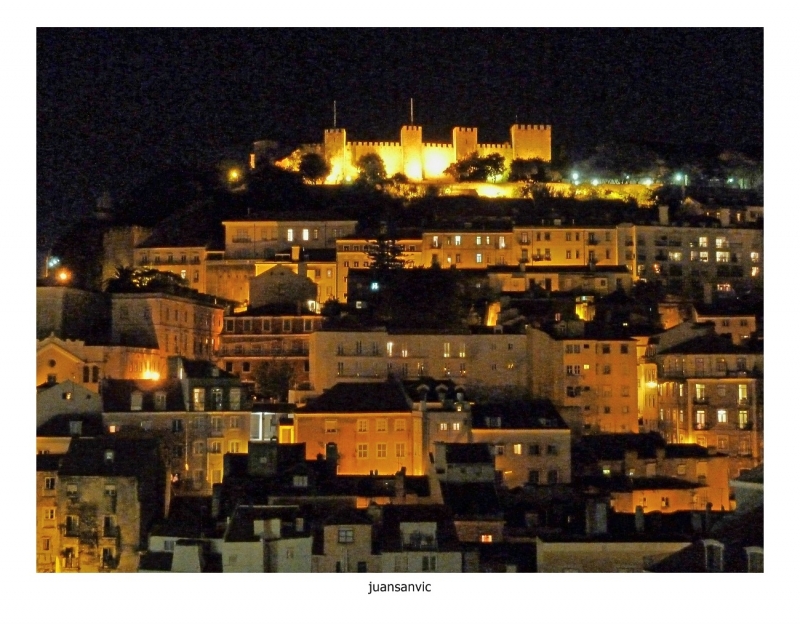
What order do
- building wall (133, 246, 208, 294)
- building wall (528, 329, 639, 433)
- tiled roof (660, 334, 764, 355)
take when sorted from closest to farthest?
building wall (528, 329, 639, 433) < tiled roof (660, 334, 764, 355) < building wall (133, 246, 208, 294)

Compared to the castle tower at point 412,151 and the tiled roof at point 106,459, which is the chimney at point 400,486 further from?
the castle tower at point 412,151

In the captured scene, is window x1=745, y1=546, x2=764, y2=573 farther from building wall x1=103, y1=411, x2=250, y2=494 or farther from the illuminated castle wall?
the illuminated castle wall

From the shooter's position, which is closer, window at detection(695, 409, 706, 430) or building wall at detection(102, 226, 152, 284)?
window at detection(695, 409, 706, 430)

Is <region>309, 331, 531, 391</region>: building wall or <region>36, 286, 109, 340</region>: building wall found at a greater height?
<region>36, 286, 109, 340</region>: building wall

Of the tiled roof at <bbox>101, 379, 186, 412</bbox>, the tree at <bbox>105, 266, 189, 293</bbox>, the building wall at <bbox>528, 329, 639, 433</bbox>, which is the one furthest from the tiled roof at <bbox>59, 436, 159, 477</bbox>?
the tree at <bbox>105, 266, 189, 293</bbox>

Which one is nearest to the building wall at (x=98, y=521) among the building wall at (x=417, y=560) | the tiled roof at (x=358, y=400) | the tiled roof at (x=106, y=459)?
the tiled roof at (x=106, y=459)

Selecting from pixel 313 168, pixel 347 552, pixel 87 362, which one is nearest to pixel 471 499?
pixel 347 552
